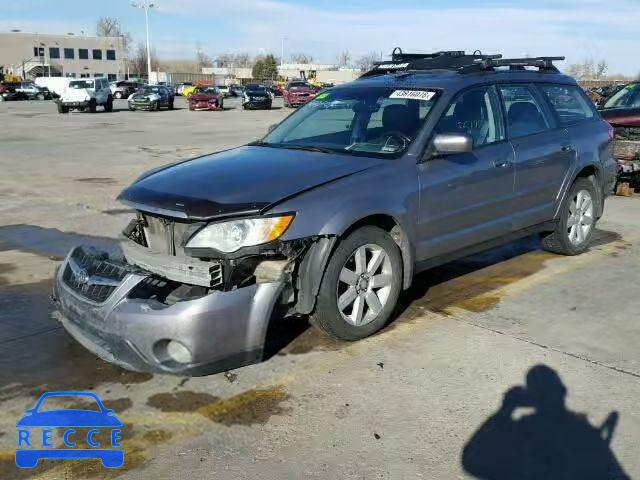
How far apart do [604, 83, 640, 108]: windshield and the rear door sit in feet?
20.4

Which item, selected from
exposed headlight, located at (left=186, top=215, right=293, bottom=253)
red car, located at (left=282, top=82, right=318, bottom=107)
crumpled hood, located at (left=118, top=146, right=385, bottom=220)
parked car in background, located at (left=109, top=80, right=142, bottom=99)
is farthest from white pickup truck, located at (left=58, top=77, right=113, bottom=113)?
exposed headlight, located at (left=186, top=215, right=293, bottom=253)

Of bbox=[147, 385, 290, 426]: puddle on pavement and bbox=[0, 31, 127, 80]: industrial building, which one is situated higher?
bbox=[0, 31, 127, 80]: industrial building

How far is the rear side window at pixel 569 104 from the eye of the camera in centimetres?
612

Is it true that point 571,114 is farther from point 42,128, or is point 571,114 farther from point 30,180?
point 42,128

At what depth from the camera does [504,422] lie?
132 inches

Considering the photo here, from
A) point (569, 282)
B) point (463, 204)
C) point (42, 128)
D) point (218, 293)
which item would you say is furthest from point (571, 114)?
point (42, 128)

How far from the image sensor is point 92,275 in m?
3.92

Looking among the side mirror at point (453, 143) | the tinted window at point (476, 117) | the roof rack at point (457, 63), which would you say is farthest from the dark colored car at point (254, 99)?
the side mirror at point (453, 143)

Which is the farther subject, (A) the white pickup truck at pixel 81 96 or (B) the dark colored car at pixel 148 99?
(B) the dark colored car at pixel 148 99

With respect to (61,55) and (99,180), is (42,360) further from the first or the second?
(61,55)

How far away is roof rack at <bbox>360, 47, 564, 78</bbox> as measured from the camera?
5.48 metres

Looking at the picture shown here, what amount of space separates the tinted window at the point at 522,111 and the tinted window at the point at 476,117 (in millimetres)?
160

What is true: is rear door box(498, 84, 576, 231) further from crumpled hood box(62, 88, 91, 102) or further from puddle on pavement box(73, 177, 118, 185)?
crumpled hood box(62, 88, 91, 102)

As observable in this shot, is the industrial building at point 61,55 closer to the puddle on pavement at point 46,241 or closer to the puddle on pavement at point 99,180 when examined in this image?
the puddle on pavement at point 99,180
